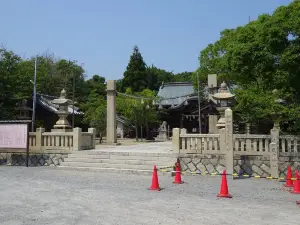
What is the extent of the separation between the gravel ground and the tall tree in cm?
4206

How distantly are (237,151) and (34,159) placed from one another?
10.0 m

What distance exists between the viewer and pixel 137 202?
8.13 m

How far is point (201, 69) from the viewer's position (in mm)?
27125

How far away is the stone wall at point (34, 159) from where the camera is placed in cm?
1553

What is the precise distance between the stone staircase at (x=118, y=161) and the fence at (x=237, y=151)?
2.81 ft

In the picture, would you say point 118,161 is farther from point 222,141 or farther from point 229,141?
point 229,141

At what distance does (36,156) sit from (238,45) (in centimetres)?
1107

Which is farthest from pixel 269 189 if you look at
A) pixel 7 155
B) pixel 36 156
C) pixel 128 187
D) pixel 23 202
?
pixel 7 155

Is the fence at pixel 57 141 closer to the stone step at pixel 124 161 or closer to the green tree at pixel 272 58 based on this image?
the stone step at pixel 124 161

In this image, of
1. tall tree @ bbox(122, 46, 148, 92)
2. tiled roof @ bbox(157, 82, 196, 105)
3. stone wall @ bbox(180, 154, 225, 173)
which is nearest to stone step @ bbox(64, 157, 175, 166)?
stone wall @ bbox(180, 154, 225, 173)

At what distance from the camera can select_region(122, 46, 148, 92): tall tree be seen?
5369 cm

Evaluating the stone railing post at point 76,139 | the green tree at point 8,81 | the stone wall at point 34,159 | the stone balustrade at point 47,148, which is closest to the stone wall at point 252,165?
the stone railing post at point 76,139

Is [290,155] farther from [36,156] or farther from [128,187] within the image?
[36,156]

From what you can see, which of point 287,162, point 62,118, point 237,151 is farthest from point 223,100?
point 62,118
